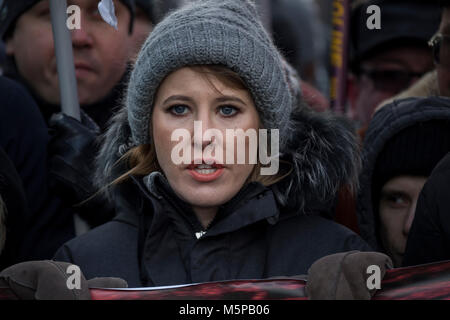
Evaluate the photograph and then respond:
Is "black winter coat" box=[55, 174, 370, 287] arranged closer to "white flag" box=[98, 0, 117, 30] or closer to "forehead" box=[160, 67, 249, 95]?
"forehead" box=[160, 67, 249, 95]

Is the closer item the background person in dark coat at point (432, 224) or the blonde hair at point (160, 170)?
the background person in dark coat at point (432, 224)

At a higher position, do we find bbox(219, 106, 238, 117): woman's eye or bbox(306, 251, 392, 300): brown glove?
bbox(219, 106, 238, 117): woman's eye

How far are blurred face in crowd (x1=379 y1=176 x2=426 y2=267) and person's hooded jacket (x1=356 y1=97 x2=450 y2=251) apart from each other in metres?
0.03

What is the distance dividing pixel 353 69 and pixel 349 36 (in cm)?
20

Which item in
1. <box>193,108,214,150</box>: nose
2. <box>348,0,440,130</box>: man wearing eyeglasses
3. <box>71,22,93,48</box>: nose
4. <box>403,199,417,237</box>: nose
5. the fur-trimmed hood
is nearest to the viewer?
<box>193,108,214,150</box>: nose

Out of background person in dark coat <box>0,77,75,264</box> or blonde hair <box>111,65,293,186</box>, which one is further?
background person in dark coat <box>0,77,75,264</box>

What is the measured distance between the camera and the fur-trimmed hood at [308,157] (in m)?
2.60

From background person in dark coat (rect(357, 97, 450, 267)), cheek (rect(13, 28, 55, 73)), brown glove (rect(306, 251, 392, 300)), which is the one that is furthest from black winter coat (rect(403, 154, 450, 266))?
cheek (rect(13, 28, 55, 73))

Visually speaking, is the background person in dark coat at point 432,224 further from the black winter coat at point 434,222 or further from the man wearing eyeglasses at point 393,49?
the man wearing eyeglasses at point 393,49

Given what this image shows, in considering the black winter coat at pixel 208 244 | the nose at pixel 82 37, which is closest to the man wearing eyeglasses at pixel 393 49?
the nose at pixel 82 37

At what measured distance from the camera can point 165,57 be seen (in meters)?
2.45

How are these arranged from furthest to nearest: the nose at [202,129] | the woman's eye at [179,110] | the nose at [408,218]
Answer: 1. the nose at [408,218]
2. the woman's eye at [179,110]
3. the nose at [202,129]

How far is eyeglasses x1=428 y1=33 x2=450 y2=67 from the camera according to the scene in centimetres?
297

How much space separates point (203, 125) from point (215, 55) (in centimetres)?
23
